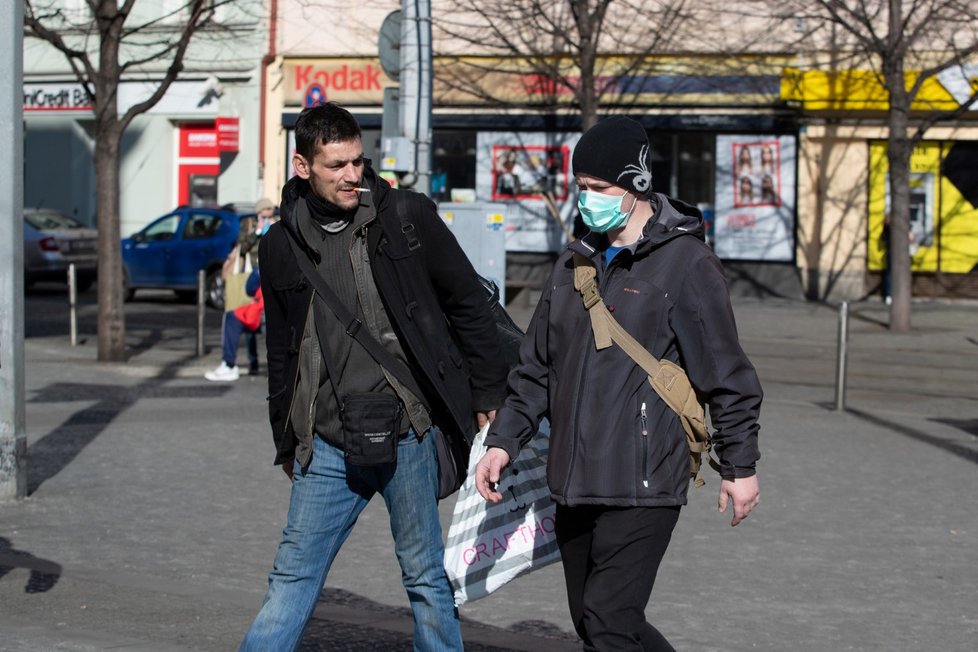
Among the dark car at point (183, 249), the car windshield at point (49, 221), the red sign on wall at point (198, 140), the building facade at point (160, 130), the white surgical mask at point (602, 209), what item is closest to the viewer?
the white surgical mask at point (602, 209)

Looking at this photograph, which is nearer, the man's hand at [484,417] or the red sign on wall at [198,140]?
the man's hand at [484,417]

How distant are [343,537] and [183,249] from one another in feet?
66.7

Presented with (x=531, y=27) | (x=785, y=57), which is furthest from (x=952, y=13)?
(x=531, y=27)

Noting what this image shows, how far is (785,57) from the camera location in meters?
25.9

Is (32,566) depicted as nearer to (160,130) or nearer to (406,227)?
(406,227)

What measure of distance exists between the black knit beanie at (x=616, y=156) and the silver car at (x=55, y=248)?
2209cm

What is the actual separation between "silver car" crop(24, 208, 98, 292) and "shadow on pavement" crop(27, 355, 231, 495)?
35.4 ft

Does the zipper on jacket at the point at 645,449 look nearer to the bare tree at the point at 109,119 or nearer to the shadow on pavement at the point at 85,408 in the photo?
the shadow on pavement at the point at 85,408

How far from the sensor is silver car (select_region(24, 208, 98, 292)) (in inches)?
998

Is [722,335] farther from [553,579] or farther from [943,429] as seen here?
[943,429]

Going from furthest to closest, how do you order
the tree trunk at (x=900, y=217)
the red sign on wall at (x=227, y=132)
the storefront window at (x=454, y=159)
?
1. the red sign on wall at (x=227, y=132)
2. the storefront window at (x=454, y=159)
3. the tree trunk at (x=900, y=217)

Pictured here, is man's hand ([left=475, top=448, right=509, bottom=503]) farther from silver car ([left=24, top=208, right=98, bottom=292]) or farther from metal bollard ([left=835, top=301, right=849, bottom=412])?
silver car ([left=24, top=208, right=98, bottom=292])

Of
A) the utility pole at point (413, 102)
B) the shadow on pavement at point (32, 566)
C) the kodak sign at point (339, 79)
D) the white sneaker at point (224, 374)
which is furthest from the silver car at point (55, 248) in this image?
the shadow on pavement at point (32, 566)

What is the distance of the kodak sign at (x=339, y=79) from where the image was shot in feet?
95.5
